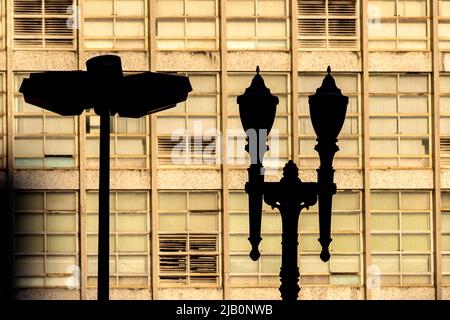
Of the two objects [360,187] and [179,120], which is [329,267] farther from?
[179,120]

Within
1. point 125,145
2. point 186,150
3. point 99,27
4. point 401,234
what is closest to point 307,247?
point 401,234

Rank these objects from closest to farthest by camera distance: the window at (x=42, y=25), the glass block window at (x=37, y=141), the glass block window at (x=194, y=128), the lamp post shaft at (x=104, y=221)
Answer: the lamp post shaft at (x=104, y=221) → the window at (x=42, y=25) → the glass block window at (x=37, y=141) → the glass block window at (x=194, y=128)

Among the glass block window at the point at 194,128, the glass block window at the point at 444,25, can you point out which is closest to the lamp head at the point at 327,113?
the glass block window at the point at 194,128

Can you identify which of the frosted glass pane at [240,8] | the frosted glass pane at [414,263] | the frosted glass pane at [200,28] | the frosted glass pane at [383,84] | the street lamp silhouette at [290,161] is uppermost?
the frosted glass pane at [240,8]

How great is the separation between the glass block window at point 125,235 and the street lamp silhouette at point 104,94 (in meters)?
18.6

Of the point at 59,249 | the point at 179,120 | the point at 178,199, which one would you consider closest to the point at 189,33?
the point at 179,120

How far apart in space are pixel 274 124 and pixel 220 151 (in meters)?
1.47

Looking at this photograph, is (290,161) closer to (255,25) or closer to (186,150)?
(186,150)

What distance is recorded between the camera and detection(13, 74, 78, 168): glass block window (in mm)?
26672

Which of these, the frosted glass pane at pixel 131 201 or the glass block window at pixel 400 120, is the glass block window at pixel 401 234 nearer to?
the glass block window at pixel 400 120

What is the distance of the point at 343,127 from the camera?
2708 centimetres

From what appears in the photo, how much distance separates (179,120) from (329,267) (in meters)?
5.14

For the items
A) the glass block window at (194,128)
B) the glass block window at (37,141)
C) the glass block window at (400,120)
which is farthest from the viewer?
the glass block window at (400,120)

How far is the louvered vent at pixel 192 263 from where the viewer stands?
26.7m
